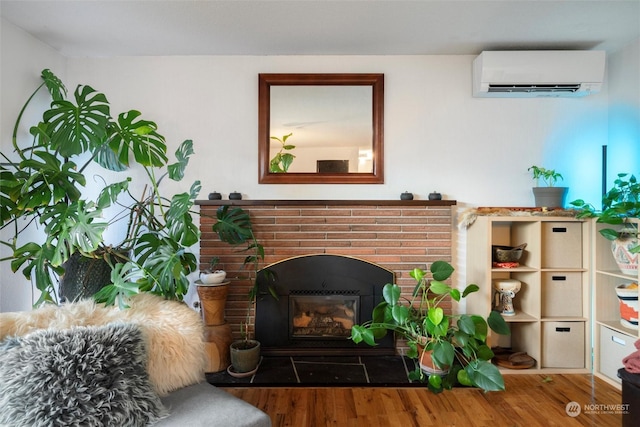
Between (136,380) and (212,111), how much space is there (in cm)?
197

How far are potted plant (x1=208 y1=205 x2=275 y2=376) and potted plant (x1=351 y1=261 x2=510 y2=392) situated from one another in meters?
A: 0.72

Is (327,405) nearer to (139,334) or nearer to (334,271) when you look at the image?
(334,271)

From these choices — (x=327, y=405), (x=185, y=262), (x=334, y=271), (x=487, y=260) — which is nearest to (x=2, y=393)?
(x=185, y=262)

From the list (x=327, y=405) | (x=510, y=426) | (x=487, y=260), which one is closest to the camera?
(x=510, y=426)

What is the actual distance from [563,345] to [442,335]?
99 cm

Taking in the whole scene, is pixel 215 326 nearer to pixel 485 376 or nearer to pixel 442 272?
pixel 442 272

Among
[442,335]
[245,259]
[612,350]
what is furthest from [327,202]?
[612,350]

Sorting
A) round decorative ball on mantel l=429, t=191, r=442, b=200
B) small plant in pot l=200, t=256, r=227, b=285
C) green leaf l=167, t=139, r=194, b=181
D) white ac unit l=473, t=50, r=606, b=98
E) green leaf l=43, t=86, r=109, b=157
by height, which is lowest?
small plant in pot l=200, t=256, r=227, b=285

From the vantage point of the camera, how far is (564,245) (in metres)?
2.29

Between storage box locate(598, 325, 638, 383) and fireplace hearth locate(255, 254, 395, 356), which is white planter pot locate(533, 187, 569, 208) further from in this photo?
fireplace hearth locate(255, 254, 395, 356)

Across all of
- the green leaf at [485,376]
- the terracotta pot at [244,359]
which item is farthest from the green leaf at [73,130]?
the green leaf at [485,376]

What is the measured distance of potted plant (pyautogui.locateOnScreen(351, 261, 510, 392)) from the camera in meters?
1.89

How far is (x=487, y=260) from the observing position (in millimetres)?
2248

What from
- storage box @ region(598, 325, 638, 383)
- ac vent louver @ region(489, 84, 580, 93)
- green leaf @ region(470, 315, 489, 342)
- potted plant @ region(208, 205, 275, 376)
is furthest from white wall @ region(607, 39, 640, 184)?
potted plant @ region(208, 205, 275, 376)
